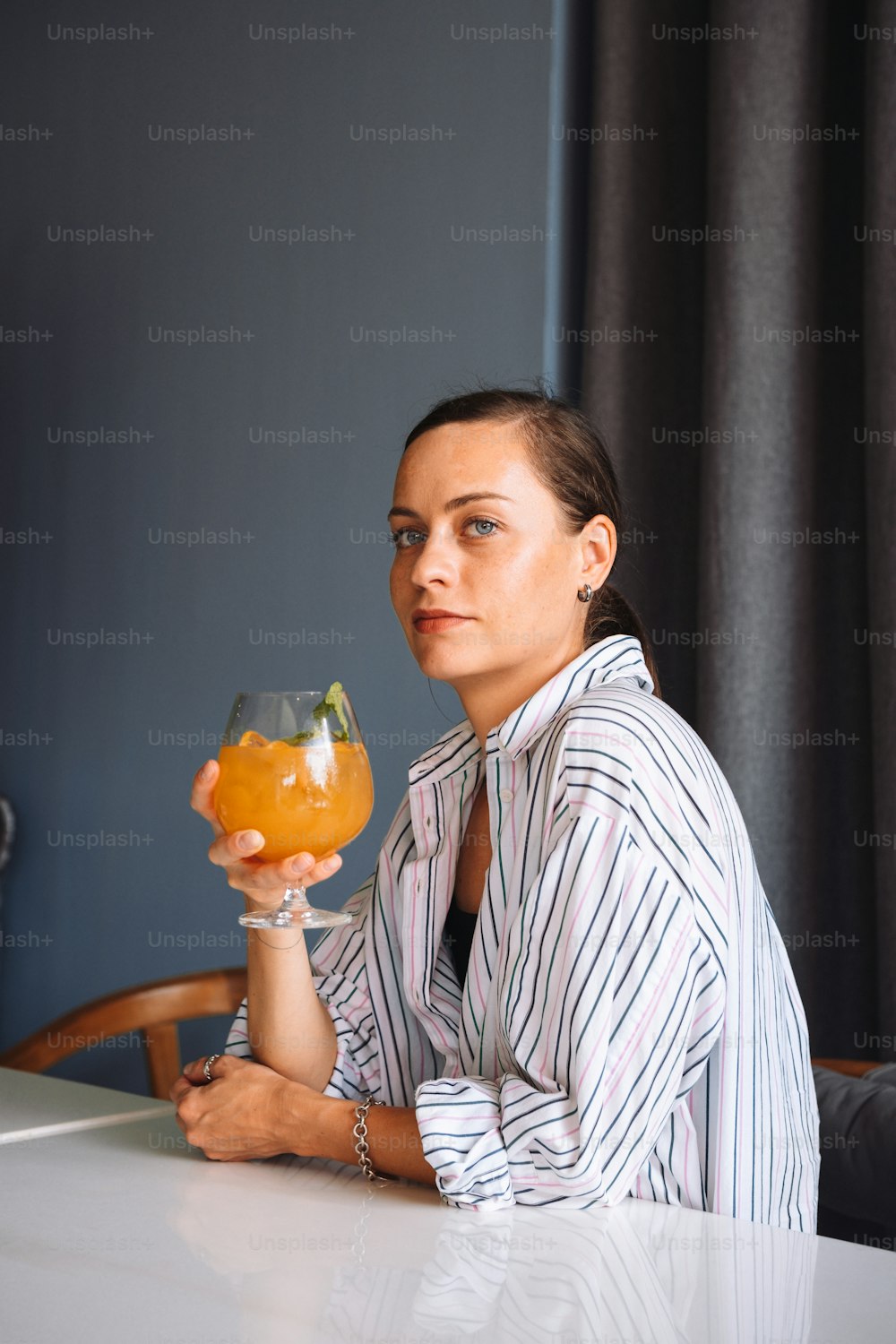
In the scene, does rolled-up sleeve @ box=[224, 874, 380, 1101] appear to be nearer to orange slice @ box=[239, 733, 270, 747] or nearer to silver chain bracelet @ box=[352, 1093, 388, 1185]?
silver chain bracelet @ box=[352, 1093, 388, 1185]

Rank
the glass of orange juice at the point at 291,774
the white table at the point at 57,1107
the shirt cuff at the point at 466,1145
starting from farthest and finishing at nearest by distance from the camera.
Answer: the white table at the point at 57,1107, the glass of orange juice at the point at 291,774, the shirt cuff at the point at 466,1145

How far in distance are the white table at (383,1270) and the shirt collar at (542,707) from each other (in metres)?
0.40

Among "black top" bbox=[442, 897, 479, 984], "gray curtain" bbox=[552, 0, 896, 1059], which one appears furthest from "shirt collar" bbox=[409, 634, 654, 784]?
"gray curtain" bbox=[552, 0, 896, 1059]

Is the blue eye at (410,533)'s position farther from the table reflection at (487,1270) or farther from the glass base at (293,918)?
the table reflection at (487,1270)

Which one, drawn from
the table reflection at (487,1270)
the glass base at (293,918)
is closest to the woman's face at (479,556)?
the glass base at (293,918)

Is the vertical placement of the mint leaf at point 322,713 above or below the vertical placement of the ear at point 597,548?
below

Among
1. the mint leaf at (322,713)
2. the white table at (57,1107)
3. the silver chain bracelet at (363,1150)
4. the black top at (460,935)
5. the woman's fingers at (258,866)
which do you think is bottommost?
the white table at (57,1107)

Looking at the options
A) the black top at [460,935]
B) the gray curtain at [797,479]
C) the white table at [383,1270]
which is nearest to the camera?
the white table at [383,1270]

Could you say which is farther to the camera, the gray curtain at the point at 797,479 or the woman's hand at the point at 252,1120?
the gray curtain at the point at 797,479

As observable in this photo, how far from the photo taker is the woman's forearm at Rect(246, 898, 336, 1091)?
1.23 metres

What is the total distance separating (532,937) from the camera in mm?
1021

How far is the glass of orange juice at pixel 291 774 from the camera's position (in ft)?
3.45

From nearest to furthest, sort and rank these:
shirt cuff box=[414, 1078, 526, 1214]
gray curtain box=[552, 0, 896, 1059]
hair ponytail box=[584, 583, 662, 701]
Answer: shirt cuff box=[414, 1078, 526, 1214]
hair ponytail box=[584, 583, 662, 701]
gray curtain box=[552, 0, 896, 1059]

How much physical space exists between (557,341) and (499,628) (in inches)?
43.3
